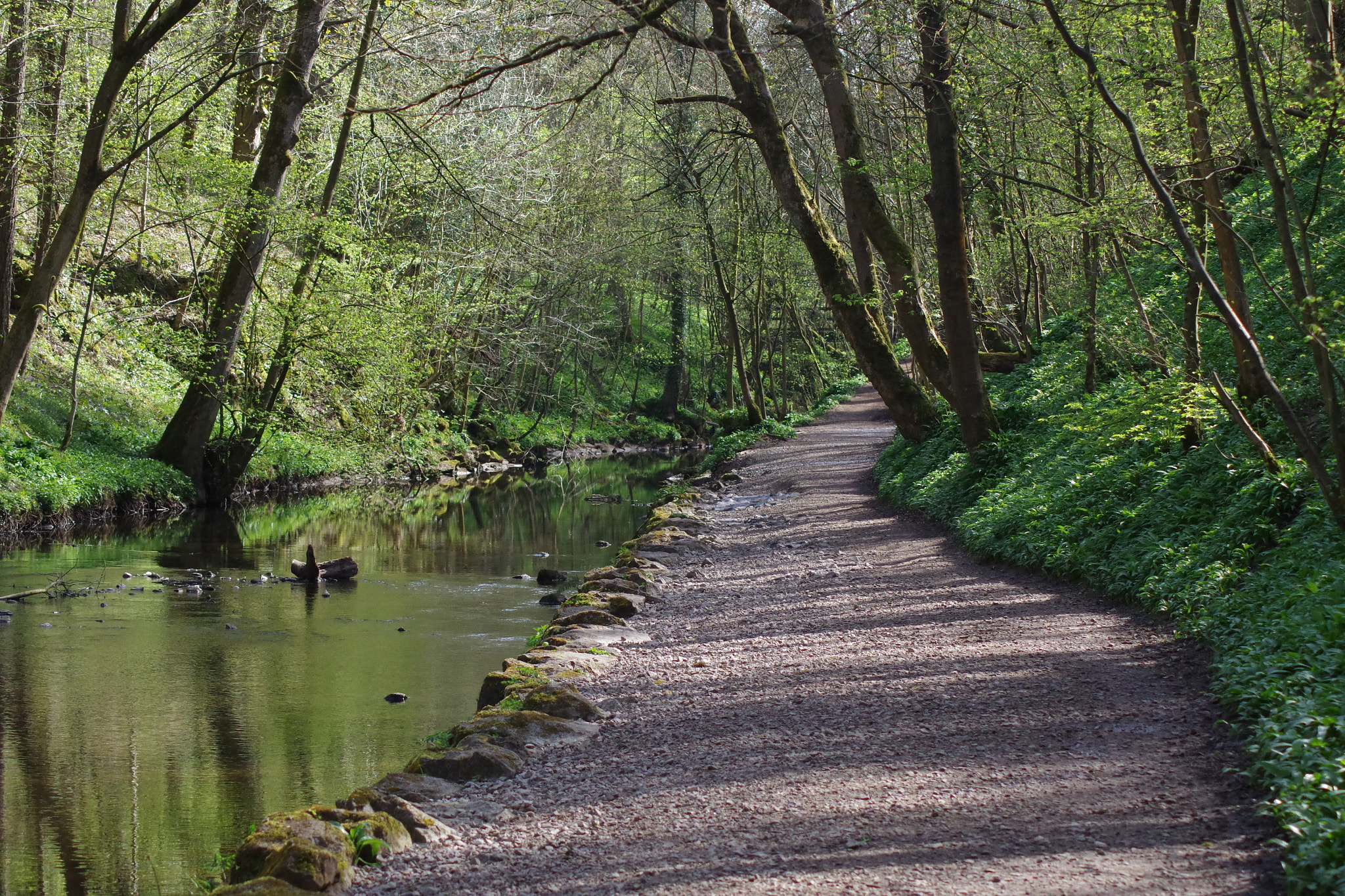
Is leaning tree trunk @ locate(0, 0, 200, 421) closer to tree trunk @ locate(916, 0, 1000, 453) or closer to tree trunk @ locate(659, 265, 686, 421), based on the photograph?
tree trunk @ locate(916, 0, 1000, 453)

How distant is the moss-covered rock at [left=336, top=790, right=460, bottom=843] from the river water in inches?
32.8

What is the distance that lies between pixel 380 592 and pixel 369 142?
11.6 m

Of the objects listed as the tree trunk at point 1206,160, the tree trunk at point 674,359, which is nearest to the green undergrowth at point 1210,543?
the tree trunk at point 1206,160

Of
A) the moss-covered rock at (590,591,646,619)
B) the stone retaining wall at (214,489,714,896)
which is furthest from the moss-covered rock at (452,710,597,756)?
the moss-covered rock at (590,591,646,619)

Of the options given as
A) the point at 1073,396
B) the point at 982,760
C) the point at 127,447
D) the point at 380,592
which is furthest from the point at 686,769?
the point at 127,447

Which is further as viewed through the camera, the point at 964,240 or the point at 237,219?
the point at 237,219

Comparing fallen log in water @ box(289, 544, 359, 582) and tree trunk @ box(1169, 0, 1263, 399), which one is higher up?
tree trunk @ box(1169, 0, 1263, 399)

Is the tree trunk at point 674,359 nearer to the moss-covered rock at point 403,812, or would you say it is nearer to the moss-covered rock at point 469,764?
the moss-covered rock at point 469,764

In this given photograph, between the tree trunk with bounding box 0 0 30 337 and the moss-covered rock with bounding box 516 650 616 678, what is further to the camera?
the tree trunk with bounding box 0 0 30 337

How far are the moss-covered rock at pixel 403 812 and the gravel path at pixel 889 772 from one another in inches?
4.6

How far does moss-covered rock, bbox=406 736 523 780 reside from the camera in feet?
14.9

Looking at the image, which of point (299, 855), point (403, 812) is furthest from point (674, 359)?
point (299, 855)

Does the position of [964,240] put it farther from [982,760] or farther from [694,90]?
[694,90]

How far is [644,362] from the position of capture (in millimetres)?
44062
